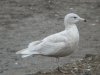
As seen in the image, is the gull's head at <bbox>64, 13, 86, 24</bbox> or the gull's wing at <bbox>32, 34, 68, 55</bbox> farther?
the gull's head at <bbox>64, 13, 86, 24</bbox>

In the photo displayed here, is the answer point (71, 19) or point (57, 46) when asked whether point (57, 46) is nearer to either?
point (57, 46)

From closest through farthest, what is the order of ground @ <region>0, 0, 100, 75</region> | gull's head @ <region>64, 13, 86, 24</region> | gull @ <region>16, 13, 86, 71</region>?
gull @ <region>16, 13, 86, 71</region> < gull's head @ <region>64, 13, 86, 24</region> < ground @ <region>0, 0, 100, 75</region>

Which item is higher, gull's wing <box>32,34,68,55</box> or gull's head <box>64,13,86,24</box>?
gull's head <box>64,13,86,24</box>

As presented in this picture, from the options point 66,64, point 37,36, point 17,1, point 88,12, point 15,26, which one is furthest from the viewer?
point 17,1

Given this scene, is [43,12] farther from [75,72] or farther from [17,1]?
[75,72]

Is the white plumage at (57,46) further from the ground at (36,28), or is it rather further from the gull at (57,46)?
the ground at (36,28)

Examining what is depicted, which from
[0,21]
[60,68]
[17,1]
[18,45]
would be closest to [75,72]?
[60,68]

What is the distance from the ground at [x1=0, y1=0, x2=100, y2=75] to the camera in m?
10.5

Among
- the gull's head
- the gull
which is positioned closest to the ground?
the gull

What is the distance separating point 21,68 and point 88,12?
6.93m

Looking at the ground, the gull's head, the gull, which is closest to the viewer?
the gull

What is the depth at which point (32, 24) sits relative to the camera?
14.7 m

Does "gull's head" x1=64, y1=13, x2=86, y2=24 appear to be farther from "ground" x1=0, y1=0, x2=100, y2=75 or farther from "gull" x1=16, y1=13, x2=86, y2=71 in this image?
"ground" x1=0, y1=0, x2=100, y2=75

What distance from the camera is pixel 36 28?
14188 mm
